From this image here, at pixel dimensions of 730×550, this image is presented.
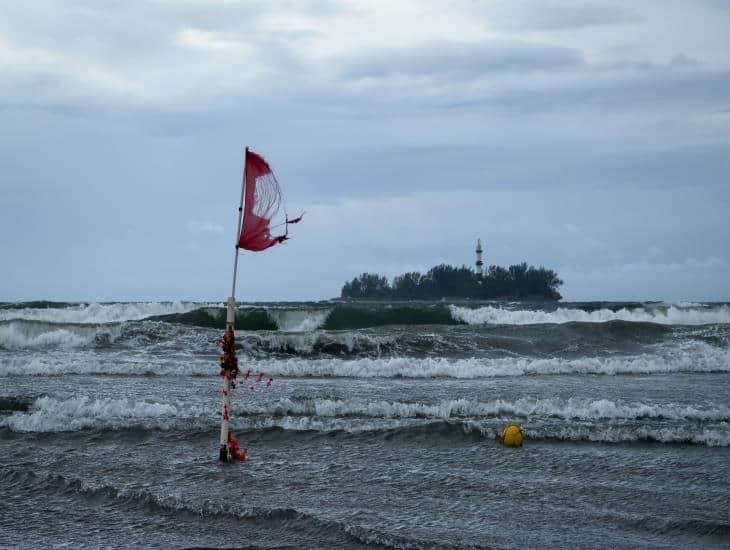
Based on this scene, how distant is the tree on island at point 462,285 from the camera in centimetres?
8331

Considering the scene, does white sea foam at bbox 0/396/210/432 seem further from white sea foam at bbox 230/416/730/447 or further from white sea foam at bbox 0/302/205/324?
white sea foam at bbox 0/302/205/324

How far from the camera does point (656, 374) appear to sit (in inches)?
735

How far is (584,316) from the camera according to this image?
42.4 metres

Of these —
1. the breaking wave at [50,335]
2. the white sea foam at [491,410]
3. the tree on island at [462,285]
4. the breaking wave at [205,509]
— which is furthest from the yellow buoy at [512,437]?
the tree on island at [462,285]

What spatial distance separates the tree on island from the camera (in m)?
83.3

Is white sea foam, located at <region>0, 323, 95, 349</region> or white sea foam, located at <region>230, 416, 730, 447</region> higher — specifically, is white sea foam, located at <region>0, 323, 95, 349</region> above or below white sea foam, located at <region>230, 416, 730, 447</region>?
below

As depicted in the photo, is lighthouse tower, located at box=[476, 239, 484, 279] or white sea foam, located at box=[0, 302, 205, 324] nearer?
white sea foam, located at box=[0, 302, 205, 324]

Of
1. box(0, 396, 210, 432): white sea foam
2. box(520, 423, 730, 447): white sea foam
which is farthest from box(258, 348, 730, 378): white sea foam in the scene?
box(520, 423, 730, 447): white sea foam

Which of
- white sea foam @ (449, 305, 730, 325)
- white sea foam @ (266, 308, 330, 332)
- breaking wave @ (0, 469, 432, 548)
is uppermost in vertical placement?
white sea foam @ (449, 305, 730, 325)

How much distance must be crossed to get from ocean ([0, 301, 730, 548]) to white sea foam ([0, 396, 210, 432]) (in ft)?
0.13

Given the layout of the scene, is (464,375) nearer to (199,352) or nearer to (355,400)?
(355,400)

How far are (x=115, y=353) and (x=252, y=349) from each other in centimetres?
367

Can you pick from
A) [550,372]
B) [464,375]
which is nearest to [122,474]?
[464,375]

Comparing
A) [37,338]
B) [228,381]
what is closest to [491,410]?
[228,381]
